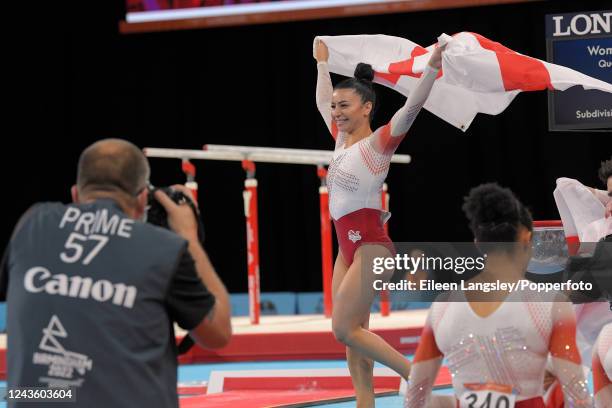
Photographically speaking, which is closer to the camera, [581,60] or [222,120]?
[581,60]

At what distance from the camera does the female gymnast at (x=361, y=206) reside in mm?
3736

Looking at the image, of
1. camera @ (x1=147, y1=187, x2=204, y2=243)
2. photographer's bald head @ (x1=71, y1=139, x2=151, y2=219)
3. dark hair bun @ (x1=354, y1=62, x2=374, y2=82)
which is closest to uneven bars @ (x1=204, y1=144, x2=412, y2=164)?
dark hair bun @ (x1=354, y1=62, x2=374, y2=82)

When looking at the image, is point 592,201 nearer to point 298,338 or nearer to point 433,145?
point 298,338

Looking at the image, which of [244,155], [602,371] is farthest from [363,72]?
[244,155]

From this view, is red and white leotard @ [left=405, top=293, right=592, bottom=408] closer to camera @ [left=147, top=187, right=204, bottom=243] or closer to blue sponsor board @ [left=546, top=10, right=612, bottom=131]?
camera @ [left=147, top=187, right=204, bottom=243]

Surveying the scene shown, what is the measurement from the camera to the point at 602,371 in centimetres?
288

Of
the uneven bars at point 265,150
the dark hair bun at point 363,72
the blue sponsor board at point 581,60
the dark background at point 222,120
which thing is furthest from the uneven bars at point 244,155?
the blue sponsor board at point 581,60

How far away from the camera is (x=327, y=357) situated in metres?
6.48

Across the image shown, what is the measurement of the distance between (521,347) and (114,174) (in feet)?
3.31

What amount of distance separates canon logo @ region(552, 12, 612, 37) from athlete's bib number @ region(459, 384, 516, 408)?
6.73 feet

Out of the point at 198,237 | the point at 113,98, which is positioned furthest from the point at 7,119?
the point at 198,237

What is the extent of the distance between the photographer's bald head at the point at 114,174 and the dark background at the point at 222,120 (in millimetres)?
6686

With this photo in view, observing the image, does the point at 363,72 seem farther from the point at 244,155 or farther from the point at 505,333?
the point at 244,155

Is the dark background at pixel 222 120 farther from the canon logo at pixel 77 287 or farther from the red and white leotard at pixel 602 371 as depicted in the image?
the canon logo at pixel 77 287
